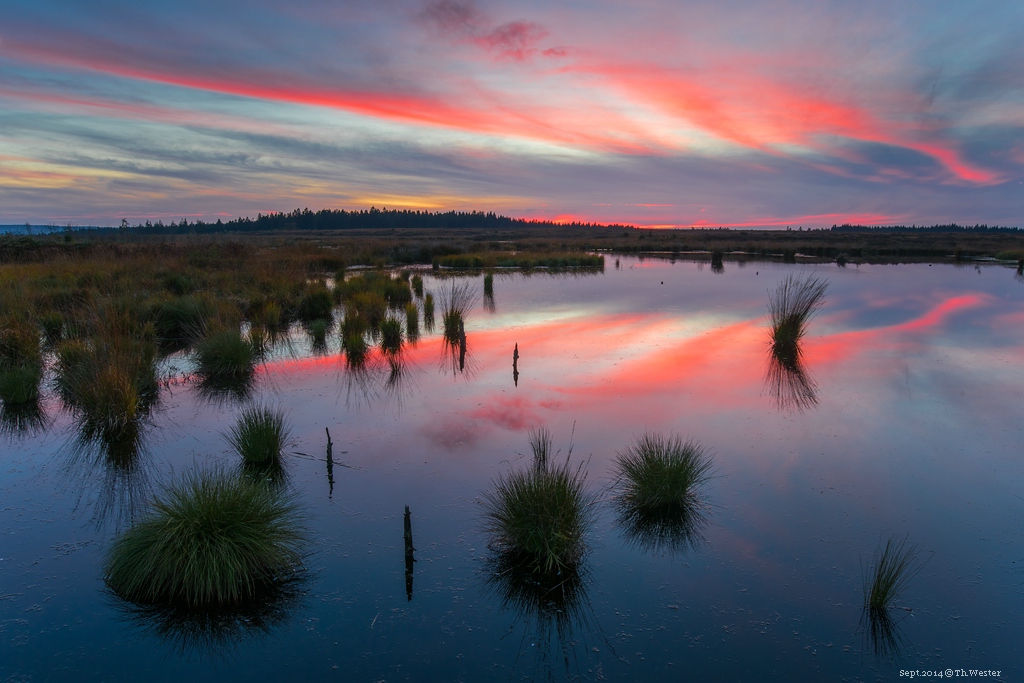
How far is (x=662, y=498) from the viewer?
197 inches

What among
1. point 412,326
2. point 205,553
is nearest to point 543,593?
point 205,553

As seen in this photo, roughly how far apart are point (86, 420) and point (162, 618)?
14.5 ft

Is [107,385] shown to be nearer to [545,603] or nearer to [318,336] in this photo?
[318,336]

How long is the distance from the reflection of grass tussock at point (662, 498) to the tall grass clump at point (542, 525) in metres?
0.56

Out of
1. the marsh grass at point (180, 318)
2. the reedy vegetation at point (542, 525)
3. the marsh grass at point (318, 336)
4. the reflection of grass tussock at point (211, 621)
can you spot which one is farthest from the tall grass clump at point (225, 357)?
the reedy vegetation at point (542, 525)

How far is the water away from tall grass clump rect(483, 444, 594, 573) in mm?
201

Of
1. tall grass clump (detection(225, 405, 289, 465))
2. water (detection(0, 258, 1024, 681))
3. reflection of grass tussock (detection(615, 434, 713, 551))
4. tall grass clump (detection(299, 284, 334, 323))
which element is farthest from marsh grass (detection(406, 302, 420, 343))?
reflection of grass tussock (detection(615, 434, 713, 551))

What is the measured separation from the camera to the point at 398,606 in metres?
3.76

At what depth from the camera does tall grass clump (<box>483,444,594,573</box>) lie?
4.20 meters

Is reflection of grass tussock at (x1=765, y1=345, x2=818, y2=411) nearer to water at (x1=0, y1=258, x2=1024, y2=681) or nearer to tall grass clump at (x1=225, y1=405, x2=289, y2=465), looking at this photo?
water at (x1=0, y1=258, x2=1024, y2=681)

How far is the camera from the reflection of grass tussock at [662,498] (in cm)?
464

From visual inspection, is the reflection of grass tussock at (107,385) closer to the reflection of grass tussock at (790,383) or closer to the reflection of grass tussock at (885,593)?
the reflection of grass tussock at (885,593)

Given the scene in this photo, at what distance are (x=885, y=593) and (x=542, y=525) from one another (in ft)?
7.19

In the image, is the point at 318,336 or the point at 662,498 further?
the point at 318,336
